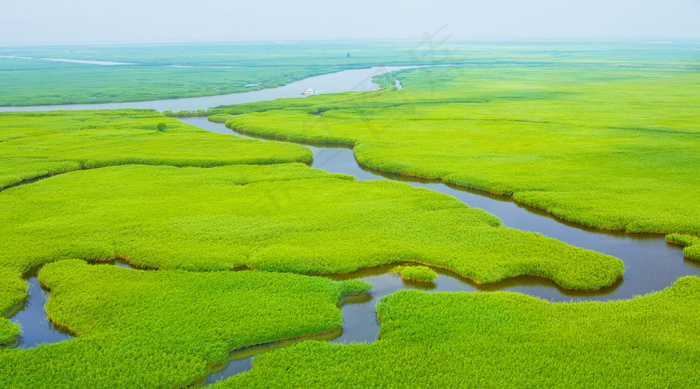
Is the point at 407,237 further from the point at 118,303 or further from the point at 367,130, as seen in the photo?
the point at 367,130

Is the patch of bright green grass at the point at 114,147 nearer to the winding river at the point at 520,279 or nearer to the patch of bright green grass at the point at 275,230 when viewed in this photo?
the patch of bright green grass at the point at 275,230

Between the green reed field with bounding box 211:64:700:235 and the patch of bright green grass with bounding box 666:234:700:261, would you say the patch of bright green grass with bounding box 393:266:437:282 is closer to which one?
the green reed field with bounding box 211:64:700:235

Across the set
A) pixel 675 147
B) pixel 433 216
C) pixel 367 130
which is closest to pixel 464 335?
pixel 433 216

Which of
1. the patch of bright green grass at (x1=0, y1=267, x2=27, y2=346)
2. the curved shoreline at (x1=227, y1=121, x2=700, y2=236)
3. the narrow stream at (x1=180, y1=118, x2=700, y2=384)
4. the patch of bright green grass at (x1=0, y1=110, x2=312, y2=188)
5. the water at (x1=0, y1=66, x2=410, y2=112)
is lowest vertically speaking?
the narrow stream at (x1=180, y1=118, x2=700, y2=384)

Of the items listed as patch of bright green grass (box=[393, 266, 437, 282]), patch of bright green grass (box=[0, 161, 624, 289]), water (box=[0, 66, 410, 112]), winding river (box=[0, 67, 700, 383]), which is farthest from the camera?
water (box=[0, 66, 410, 112])

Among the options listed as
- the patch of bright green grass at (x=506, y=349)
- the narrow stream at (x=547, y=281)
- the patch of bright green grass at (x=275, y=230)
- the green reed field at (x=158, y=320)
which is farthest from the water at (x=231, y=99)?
the patch of bright green grass at (x=506, y=349)

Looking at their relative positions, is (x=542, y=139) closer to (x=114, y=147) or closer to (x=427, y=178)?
(x=427, y=178)

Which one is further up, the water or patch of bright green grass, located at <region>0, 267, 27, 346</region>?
the water

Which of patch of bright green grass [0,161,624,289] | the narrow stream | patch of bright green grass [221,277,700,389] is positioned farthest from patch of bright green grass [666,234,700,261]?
patch of bright green grass [221,277,700,389]
